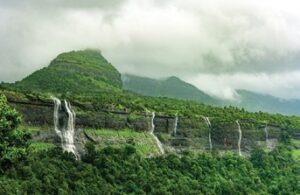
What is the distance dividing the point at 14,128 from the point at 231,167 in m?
45.9

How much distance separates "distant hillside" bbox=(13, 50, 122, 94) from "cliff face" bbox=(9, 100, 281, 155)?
28974 mm

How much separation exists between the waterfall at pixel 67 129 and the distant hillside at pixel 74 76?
35911mm

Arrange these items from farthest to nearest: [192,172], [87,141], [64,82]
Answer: [64,82]
[192,172]
[87,141]

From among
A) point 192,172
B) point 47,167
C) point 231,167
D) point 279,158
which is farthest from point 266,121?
point 47,167

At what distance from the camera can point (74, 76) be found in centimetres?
15788

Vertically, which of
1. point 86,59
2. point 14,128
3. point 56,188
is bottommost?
point 56,188

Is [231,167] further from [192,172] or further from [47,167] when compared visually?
[47,167]

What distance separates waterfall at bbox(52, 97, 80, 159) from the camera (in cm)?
9088

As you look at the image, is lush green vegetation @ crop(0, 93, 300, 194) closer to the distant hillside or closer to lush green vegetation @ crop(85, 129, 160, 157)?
lush green vegetation @ crop(85, 129, 160, 157)

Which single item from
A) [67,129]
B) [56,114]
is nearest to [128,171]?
[67,129]

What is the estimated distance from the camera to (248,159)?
122 metres

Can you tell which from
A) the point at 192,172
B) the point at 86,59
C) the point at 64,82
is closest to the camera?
the point at 192,172

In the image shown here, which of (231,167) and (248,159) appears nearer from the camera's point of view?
(231,167)

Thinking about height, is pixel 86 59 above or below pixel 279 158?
above
